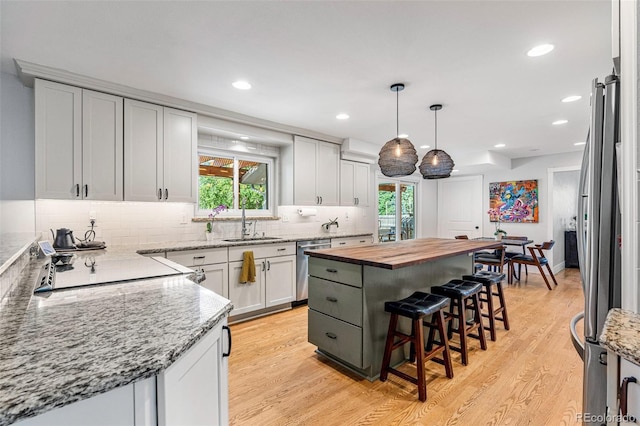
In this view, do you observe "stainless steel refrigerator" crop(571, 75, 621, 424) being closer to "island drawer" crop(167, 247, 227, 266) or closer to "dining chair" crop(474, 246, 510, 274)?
"island drawer" crop(167, 247, 227, 266)

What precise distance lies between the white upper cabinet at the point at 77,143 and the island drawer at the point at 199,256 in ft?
2.42

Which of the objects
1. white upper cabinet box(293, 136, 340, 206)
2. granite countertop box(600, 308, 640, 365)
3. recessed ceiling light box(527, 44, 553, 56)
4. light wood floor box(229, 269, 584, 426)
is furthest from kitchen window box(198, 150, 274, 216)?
granite countertop box(600, 308, 640, 365)

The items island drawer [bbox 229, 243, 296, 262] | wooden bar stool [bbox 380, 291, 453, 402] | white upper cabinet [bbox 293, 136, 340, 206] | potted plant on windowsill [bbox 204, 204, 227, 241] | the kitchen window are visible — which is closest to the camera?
wooden bar stool [bbox 380, 291, 453, 402]

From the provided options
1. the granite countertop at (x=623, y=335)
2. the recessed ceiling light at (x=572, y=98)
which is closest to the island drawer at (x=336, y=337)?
the granite countertop at (x=623, y=335)

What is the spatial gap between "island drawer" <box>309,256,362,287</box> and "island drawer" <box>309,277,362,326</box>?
0.04 meters

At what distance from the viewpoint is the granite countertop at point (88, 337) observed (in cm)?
61

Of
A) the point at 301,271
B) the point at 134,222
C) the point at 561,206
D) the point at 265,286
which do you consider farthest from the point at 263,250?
the point at 561,206

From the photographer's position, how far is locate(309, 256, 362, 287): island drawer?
7.51 feet

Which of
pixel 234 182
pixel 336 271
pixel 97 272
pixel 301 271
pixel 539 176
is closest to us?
pixel 97 272

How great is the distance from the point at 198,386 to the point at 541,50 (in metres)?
2.85

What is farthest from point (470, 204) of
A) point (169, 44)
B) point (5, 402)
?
point (5, 402)

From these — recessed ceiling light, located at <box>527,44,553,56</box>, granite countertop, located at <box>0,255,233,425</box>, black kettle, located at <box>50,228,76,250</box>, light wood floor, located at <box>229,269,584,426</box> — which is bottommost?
light wood floor, located at <box>229,269,584,426</box>

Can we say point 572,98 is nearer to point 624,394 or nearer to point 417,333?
point 417,333

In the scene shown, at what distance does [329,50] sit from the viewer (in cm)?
224
